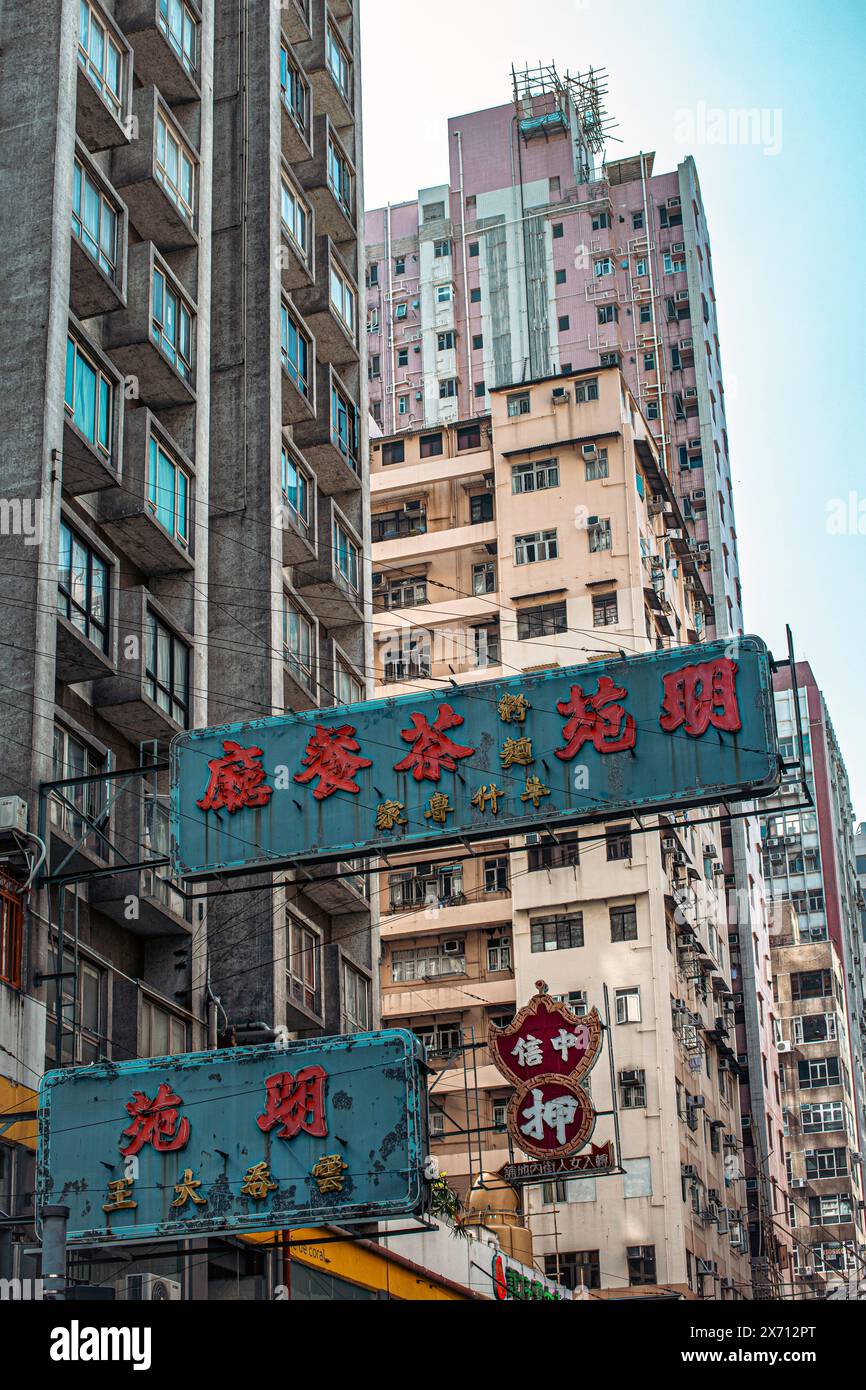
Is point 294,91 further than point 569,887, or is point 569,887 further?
point 569,887

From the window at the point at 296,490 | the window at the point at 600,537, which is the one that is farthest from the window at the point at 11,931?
the window at the point at 600,537

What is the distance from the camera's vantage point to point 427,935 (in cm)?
5653

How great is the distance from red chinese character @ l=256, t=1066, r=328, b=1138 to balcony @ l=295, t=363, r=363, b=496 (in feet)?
65.3

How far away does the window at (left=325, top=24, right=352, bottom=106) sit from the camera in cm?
4403

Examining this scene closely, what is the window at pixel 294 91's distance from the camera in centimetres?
4006

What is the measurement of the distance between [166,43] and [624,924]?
31470 millimetres

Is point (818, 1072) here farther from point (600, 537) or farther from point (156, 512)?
point (156, 512)

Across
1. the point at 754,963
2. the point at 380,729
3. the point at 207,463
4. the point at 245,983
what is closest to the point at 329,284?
the point at 207,463

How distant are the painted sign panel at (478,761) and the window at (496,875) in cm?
3344

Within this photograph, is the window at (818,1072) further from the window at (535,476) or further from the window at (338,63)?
the window at (338,63)

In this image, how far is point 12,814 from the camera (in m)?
23.4

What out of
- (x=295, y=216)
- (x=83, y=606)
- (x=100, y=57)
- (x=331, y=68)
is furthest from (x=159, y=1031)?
(x=331, y=68)

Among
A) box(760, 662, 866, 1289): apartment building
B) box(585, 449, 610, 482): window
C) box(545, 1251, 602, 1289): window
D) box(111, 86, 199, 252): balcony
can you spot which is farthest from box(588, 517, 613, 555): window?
box(111, 86, 199, 252): balcony
